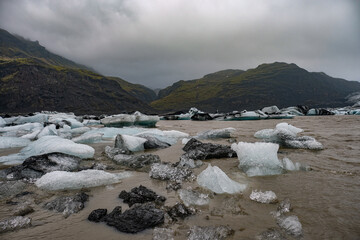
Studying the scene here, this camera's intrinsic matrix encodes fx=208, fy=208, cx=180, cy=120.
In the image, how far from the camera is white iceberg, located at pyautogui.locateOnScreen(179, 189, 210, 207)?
2191 millimetres

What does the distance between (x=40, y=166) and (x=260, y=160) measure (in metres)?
3.57

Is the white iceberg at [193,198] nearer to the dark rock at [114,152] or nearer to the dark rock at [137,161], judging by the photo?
the dark rock at [137,161]

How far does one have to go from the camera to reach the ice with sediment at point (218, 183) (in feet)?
8.11

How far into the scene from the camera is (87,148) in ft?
15.2

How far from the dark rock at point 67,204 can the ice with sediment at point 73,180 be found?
0.43 m

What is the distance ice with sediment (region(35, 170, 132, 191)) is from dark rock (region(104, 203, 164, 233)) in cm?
107

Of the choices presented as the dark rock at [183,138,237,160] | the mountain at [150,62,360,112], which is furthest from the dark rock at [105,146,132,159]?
the mountain at [150,62,360,112]

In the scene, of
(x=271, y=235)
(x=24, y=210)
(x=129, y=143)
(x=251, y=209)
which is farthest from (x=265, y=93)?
(x=24, y=210)

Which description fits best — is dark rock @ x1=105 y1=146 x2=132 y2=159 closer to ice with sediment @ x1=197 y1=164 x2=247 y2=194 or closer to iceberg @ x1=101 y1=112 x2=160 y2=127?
ice with sediment @ x1=197 y1=164 x2=247 y2=194

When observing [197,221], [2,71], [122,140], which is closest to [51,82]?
[2,71]

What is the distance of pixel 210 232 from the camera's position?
163 cm

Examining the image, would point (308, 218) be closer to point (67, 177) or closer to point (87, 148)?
point (67, 177)

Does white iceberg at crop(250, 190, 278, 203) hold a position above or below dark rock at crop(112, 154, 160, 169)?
above

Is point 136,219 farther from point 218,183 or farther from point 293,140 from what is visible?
point 293,140
